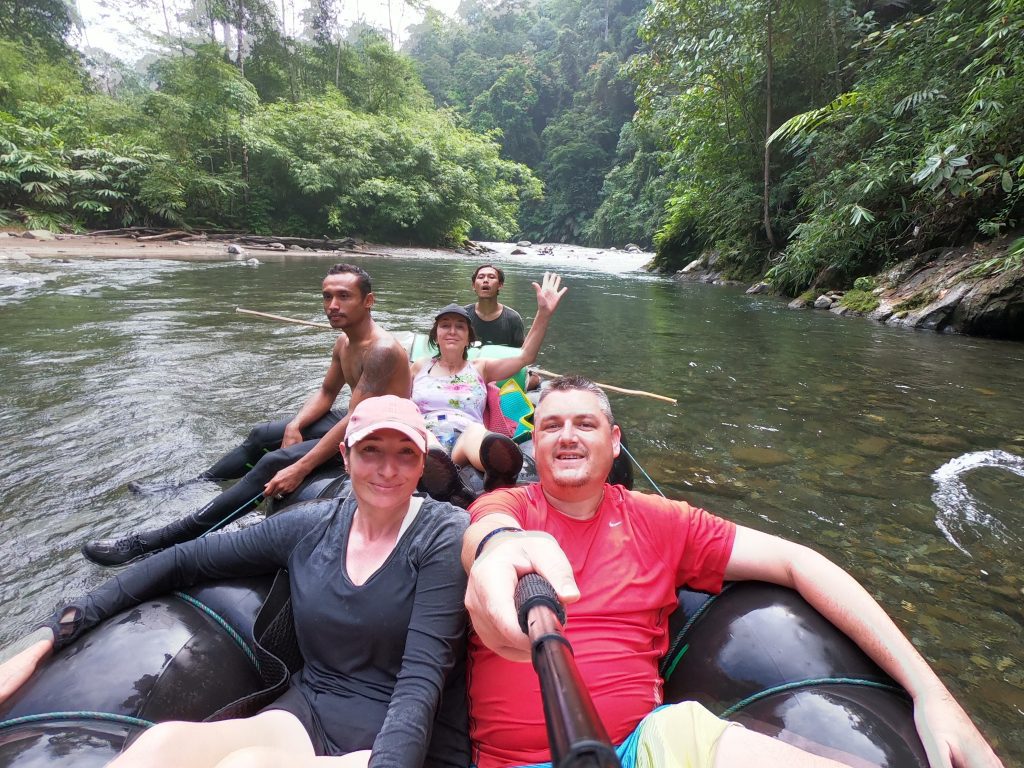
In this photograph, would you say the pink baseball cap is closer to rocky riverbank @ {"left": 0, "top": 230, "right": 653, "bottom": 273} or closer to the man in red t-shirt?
the man in red t-shirt

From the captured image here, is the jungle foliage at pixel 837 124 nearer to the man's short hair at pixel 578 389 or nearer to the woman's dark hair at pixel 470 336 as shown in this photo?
the woman's dark hair at pixel 470 336

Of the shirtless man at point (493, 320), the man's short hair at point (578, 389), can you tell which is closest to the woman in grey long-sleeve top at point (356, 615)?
the man's short hair at point (578, 389)

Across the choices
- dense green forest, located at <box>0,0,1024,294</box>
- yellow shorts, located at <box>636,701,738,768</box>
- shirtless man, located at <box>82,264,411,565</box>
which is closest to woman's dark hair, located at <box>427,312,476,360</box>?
shirtless man, located at <box>82,264,411,565</box>

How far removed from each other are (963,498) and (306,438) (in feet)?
13.5

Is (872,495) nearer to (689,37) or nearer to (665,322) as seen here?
(665,322)

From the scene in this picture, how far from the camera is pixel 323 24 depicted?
31109 mm

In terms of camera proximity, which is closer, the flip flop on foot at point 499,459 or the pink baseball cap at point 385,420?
the pink baseball cap at point 385,420

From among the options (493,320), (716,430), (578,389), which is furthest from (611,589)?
(493,320)

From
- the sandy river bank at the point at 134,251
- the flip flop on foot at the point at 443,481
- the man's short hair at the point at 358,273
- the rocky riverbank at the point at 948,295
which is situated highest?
the rocky riverbank at the point at 948,295

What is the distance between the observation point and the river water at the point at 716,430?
257cm

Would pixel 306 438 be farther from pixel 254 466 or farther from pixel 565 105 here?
pixel 565 105

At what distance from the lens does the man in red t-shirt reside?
114 cm

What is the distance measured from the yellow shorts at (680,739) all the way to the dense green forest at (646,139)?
8701mm

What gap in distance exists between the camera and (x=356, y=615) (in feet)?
4.84
